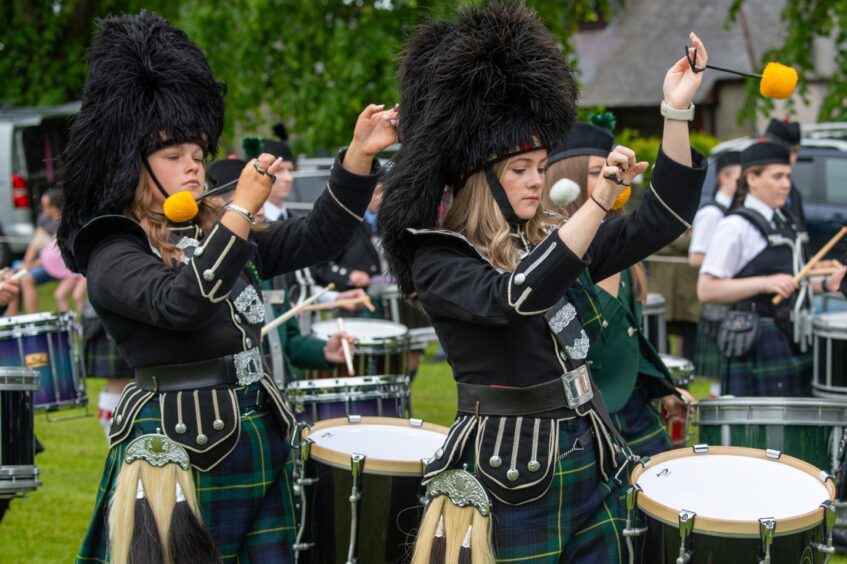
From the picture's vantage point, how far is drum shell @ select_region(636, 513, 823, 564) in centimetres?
280

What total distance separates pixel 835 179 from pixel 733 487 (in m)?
8.15

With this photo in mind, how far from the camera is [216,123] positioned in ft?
11.6

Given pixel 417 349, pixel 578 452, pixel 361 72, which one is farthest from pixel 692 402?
pixel 361 72

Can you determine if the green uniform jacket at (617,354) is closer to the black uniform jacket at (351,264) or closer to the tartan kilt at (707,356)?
the tartan kilt at (707,356)

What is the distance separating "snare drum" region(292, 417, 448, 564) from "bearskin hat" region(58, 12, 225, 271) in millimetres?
913

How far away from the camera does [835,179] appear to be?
34.9 feet

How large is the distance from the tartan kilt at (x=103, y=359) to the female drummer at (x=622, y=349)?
107 inches

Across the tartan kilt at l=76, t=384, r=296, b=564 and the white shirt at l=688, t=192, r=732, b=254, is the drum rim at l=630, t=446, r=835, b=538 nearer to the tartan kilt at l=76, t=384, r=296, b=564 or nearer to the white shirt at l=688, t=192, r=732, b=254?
the tartan kilt at l=76, t=384, r=296, b=564

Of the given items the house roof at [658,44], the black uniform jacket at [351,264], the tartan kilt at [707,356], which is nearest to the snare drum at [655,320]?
the tartan kilt at [707,356]

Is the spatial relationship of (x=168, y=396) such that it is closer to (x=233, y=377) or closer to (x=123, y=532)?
(x=233, y=377)

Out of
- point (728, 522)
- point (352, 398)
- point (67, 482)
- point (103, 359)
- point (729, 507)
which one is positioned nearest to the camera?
point (728, 522)

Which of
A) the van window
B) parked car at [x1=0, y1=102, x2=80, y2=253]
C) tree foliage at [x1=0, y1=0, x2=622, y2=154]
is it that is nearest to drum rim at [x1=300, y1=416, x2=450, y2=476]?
the van window

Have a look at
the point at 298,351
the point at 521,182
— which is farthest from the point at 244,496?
the point at 298,351

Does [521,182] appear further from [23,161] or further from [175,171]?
[23,161]
